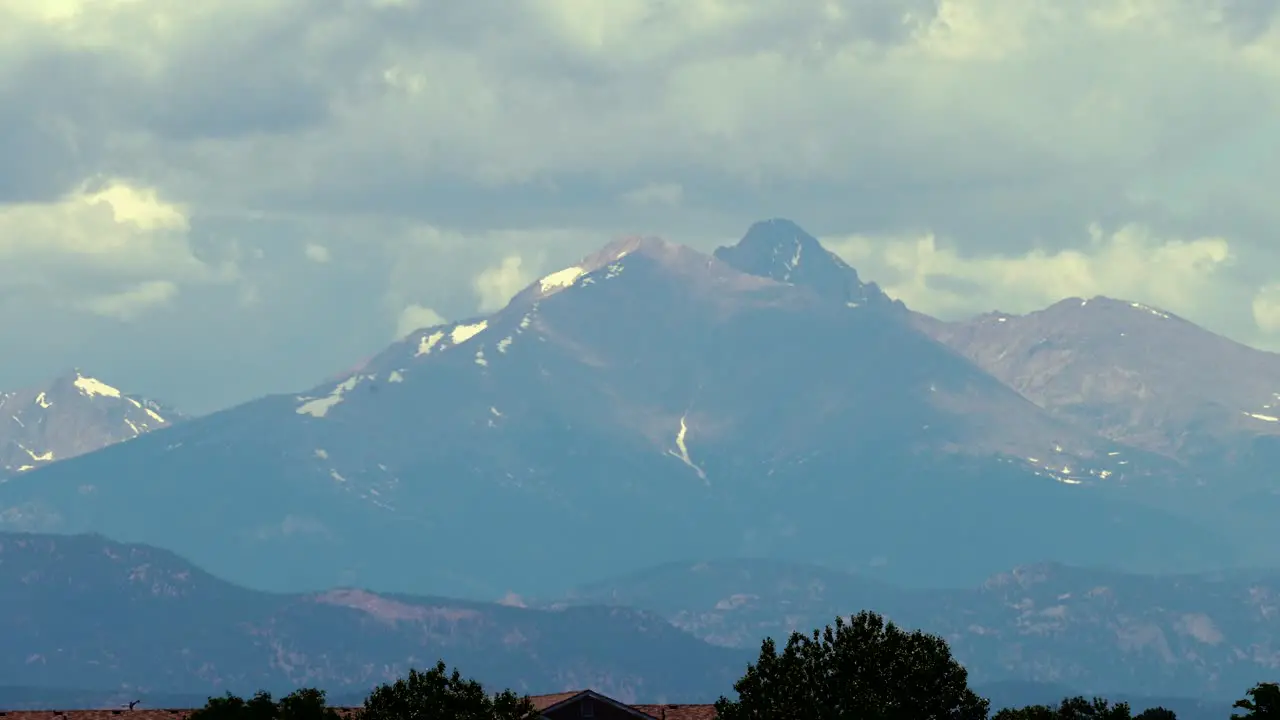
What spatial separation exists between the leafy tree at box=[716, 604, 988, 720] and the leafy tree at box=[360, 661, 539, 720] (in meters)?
18.3

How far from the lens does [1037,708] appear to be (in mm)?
190250

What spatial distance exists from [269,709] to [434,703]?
2227 centimetres

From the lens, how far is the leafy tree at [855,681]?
526ft

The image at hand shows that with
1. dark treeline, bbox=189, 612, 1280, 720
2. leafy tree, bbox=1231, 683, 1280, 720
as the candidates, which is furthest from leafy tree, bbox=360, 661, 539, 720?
leafy tree, bbox=1231, 683, 1280, 720

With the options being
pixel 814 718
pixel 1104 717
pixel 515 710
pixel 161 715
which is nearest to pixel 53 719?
pixel 161 715

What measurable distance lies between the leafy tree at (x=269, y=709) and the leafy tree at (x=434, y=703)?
13.9 meters

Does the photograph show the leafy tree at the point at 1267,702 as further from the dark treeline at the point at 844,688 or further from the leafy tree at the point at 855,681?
the leafy tree at the point at 855,681

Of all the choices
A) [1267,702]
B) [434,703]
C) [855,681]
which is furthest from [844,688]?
[1267,702]

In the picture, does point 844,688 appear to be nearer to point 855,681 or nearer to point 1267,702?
point 855,681

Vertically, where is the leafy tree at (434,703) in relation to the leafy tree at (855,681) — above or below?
below

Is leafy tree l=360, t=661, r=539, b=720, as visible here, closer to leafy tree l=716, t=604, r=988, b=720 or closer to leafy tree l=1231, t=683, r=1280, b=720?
leafy tree l=716, t=604, r=988, b=720

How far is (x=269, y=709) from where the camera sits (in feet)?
541

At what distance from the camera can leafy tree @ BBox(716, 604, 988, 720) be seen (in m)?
160

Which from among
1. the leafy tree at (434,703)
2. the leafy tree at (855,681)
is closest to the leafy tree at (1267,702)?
the leafy tree at (855,681)
